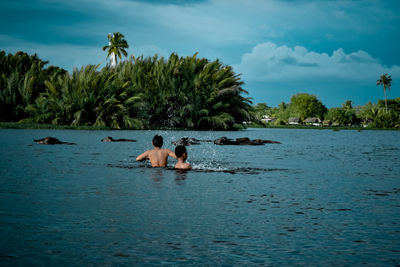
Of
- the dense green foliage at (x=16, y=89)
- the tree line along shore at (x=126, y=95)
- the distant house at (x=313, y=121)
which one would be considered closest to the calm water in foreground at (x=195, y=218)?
the tree line along shore at (x=126, y=95)

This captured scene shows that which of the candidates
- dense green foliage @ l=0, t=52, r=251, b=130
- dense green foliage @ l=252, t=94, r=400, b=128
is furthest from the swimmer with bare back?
dense green foliage @ l=252, t=94, r=400, b=128

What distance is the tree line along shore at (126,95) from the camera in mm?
47531

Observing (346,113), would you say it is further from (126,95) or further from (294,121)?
(126,95)

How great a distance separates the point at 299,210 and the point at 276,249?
2603 mm

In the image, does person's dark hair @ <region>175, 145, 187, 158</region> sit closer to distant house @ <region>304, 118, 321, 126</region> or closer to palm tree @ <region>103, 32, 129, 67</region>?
palm tree @ <region>103, 32, 129, 67</region>

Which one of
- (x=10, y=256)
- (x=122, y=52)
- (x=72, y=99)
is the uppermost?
(x=122, y=52)

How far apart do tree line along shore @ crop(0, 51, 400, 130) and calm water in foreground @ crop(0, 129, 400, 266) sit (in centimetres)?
3410

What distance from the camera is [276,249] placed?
5527 mm

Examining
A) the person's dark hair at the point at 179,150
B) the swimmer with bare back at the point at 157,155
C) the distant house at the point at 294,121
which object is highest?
the distant house at the point at 294,121

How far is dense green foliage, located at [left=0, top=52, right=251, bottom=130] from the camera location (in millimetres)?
47656

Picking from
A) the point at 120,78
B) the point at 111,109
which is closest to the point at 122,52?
the point at 120,78

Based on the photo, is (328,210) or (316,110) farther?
(316,110)

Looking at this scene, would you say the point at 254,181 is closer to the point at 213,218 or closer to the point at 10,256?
the point at 213,218

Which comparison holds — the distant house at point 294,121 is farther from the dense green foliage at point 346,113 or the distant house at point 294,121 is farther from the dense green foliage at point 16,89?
the dense green foliage at point 16,89
